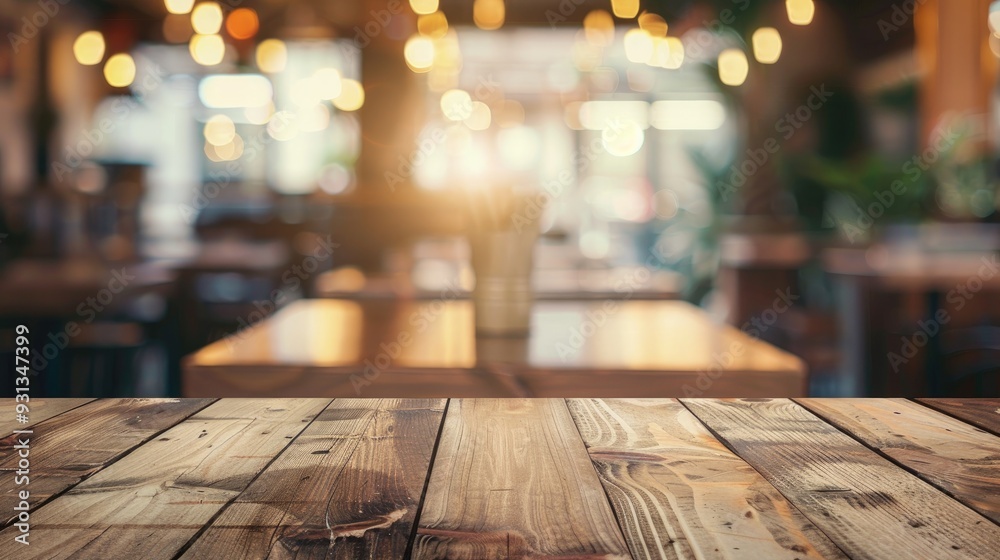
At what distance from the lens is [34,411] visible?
3.36 feet

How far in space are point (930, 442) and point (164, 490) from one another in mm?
732

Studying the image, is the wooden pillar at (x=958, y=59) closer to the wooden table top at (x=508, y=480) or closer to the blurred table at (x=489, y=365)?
the blurred table at (x=489, y=365)

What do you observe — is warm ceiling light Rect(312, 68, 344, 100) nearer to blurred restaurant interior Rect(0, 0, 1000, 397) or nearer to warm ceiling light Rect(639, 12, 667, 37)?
blurred restaurant interior Rect(0, 0, 1000, 397)

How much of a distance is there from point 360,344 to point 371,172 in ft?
17.3

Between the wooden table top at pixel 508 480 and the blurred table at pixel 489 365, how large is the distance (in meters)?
0.27

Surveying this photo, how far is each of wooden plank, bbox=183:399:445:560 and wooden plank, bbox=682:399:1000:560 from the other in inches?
12.0

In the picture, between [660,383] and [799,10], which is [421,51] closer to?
[799,10]

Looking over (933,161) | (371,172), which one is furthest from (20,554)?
(371,172)

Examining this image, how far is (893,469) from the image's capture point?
0.75 m

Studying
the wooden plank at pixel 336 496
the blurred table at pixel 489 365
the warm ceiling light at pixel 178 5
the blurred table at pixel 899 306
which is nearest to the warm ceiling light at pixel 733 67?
the blurred table at pixel 899 306

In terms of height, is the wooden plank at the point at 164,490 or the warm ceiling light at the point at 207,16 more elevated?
the warm ceiling light at the point at 207,16

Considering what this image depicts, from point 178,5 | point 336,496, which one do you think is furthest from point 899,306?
point 178,5

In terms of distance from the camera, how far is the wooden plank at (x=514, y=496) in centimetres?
56

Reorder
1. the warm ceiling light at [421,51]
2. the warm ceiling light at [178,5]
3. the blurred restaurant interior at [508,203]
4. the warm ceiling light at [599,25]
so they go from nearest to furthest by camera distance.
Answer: the blurred restaurant interior at [508,203] < the warm ceiling light at [178,5] < the warm ceiling light at [599,25] < the warm ceiling light at [421,51]
